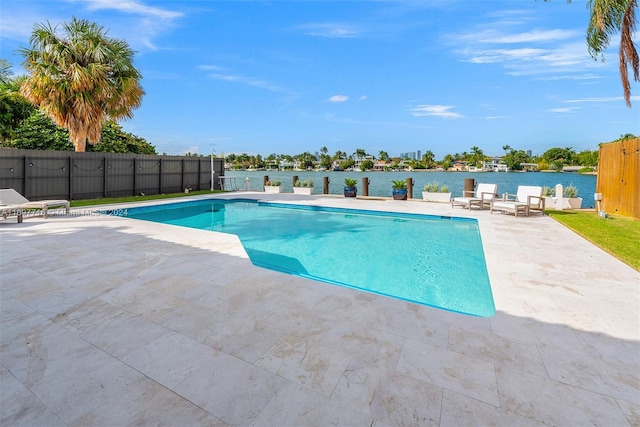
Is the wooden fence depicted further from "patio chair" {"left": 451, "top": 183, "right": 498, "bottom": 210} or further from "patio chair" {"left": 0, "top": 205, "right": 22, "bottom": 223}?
"patio chair" {"left": 451, "top": 183, "right": 498, "bottom": 210}

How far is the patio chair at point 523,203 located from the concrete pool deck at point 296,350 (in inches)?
187

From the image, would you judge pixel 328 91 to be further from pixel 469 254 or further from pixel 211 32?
pixel 469 254

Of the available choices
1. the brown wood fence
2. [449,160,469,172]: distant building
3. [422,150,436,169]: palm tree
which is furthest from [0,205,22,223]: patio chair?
[449,160,469,172]: distant building

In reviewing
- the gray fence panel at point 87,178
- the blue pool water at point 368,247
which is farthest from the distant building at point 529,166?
the gray fence panel at point 87,178

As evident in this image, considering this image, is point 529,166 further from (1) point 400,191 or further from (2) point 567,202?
(1) point 400,191

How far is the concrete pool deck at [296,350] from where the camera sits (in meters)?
1.66

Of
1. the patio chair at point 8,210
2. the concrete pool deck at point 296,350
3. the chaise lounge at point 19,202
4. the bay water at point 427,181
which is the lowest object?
the concrete pool deck at point 296,350

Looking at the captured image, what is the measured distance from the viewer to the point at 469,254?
570 centimetres

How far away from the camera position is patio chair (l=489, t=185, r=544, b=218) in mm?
8578

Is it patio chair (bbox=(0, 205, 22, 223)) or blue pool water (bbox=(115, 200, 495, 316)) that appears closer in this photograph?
blue pool water (bbox=(115, 200, 495, 316))

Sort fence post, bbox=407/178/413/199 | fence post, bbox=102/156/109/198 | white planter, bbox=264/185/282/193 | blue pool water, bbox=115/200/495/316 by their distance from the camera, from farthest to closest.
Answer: white planter, bbox=264/185/282/193 < fence post, bbox=407/178/413/199 < fence post, bbox=102/156/109/198 < blue pool water, bbox=115/200/495/316

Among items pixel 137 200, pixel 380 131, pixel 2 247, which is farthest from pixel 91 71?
pixel 380 131

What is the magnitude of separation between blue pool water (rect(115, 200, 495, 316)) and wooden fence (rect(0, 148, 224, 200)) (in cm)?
323

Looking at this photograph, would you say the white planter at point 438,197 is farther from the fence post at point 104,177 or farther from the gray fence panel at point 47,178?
the gray fence panel at point 47,178
